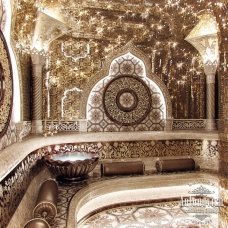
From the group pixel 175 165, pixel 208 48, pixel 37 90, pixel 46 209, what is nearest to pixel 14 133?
pixel 37 90

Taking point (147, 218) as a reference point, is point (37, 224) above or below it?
above

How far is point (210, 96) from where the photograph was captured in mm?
7168

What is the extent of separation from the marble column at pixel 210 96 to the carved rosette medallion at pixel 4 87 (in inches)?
204

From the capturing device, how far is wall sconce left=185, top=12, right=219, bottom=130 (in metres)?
6.69

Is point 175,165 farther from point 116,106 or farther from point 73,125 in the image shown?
point 73,125

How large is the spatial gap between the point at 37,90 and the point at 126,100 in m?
2.32

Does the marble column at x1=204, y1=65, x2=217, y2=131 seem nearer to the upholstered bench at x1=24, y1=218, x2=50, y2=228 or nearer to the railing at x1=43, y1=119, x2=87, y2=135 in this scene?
the railing at x1=43, y1=119, x2=87, y2=135

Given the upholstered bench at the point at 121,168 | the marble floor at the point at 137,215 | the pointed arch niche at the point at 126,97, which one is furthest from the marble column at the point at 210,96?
the marble floor at the point at 137,215

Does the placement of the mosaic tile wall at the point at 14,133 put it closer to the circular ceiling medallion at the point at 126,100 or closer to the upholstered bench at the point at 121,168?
the upholstered bench at the point at 121,168

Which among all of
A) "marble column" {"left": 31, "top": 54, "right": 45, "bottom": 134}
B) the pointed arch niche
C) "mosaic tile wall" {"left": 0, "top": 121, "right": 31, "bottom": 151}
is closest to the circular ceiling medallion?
the pointed arch niche

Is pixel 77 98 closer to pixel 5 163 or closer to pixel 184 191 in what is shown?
pixel 184 191

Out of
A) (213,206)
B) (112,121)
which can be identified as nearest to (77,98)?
(112,121)

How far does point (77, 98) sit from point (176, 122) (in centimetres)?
289

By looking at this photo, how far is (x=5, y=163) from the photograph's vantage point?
264 centimetres
